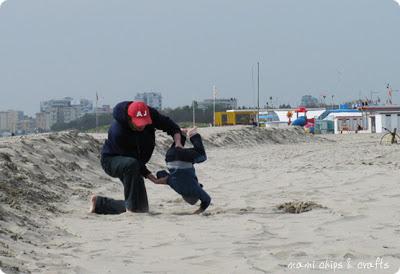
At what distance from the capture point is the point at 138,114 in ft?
20.3

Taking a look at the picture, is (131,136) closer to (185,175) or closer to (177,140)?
(177,140)

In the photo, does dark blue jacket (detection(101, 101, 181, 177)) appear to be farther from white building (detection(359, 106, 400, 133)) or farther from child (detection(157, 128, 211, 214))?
white building (detection(359, 106, 400, 133))

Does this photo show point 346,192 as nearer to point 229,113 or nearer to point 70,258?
point 70,258

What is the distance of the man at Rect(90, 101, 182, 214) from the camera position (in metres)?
6.11

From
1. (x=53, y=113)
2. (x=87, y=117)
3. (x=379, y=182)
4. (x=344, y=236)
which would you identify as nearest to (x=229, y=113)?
(x=53, y=113)

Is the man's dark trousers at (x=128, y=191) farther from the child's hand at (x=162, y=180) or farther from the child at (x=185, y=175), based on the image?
the child at (x=185, y=175)

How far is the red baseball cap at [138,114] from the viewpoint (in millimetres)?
6184

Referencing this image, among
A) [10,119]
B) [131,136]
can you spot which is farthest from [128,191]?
[10,119]

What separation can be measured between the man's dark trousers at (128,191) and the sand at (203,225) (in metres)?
0.19

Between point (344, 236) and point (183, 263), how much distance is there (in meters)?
1.31

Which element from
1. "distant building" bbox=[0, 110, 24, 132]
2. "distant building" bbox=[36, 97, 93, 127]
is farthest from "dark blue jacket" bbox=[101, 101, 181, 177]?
"distant building" bbox=[36, 97, 93, 127]

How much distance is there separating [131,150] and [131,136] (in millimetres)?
146

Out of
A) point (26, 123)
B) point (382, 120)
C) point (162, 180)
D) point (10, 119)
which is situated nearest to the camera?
point (162, 180)

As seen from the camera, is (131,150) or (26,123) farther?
(26,123)
